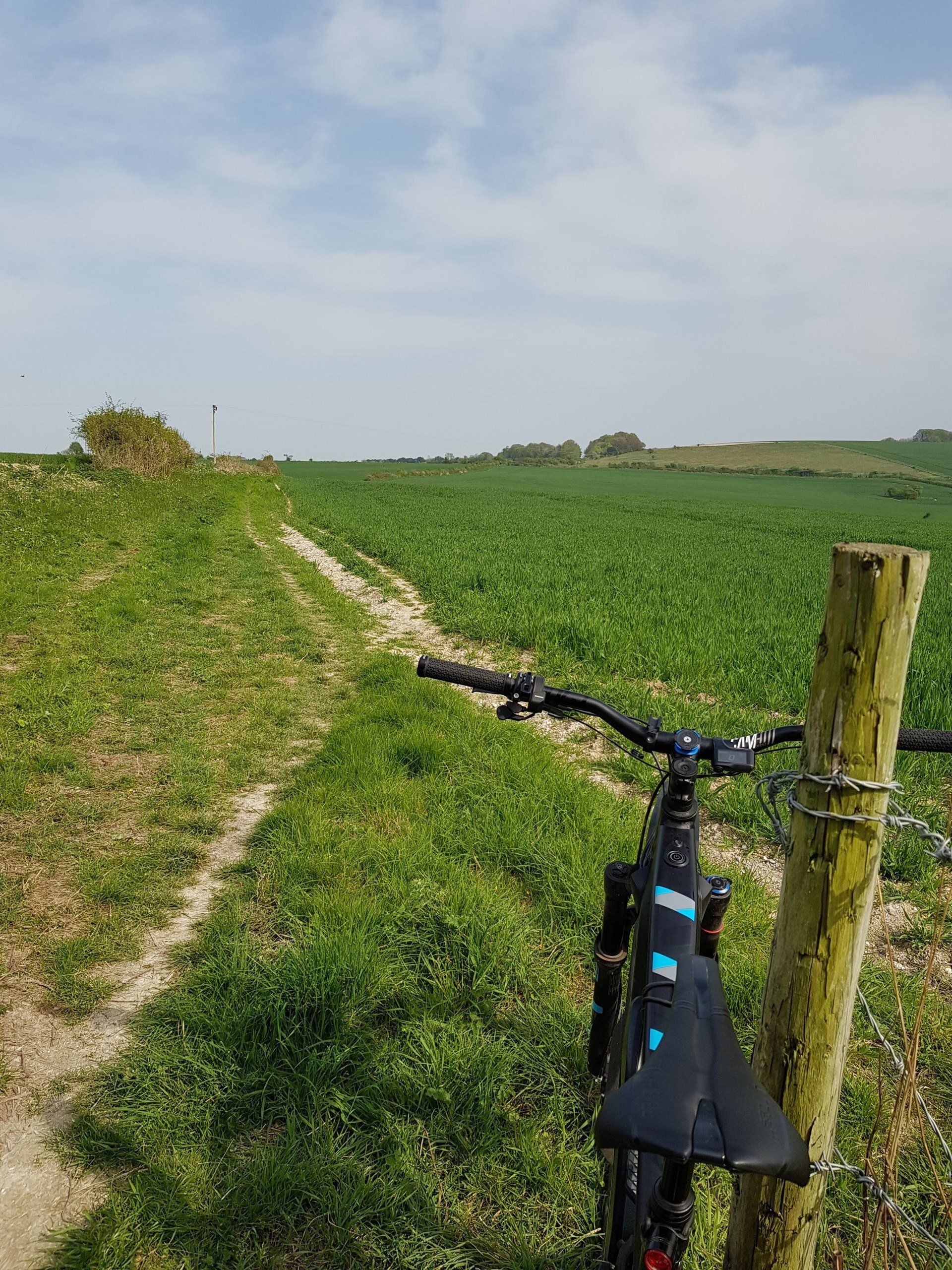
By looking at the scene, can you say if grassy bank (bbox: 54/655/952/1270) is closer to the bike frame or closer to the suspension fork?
the suspension fork

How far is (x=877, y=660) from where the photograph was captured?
4.57 feet

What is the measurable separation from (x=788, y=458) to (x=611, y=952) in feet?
356

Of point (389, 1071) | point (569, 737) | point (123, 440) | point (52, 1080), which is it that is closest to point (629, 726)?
point (389, 1071)

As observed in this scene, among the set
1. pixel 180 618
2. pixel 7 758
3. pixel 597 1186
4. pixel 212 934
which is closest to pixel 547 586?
pixel 180 618

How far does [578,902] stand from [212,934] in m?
1.87

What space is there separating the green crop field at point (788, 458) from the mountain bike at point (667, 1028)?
305 feet

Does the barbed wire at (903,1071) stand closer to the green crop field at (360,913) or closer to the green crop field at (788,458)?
the green crop field at (360,913)

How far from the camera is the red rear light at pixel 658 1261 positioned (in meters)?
1.23

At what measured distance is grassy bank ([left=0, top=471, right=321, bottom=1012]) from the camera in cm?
366

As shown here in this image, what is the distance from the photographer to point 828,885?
4.85 feet

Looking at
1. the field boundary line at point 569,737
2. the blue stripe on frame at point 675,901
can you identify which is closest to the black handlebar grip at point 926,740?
the field boundary line at point 569,737

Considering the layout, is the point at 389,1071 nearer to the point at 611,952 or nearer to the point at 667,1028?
the point at 611,952

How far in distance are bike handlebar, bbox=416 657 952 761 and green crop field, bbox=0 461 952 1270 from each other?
0.97 meters

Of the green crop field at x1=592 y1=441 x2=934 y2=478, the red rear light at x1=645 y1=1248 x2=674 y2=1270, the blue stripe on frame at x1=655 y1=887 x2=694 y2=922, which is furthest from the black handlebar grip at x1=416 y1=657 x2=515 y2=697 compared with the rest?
the green crop field at x1=592 y1=441 x2=934 y2=478
